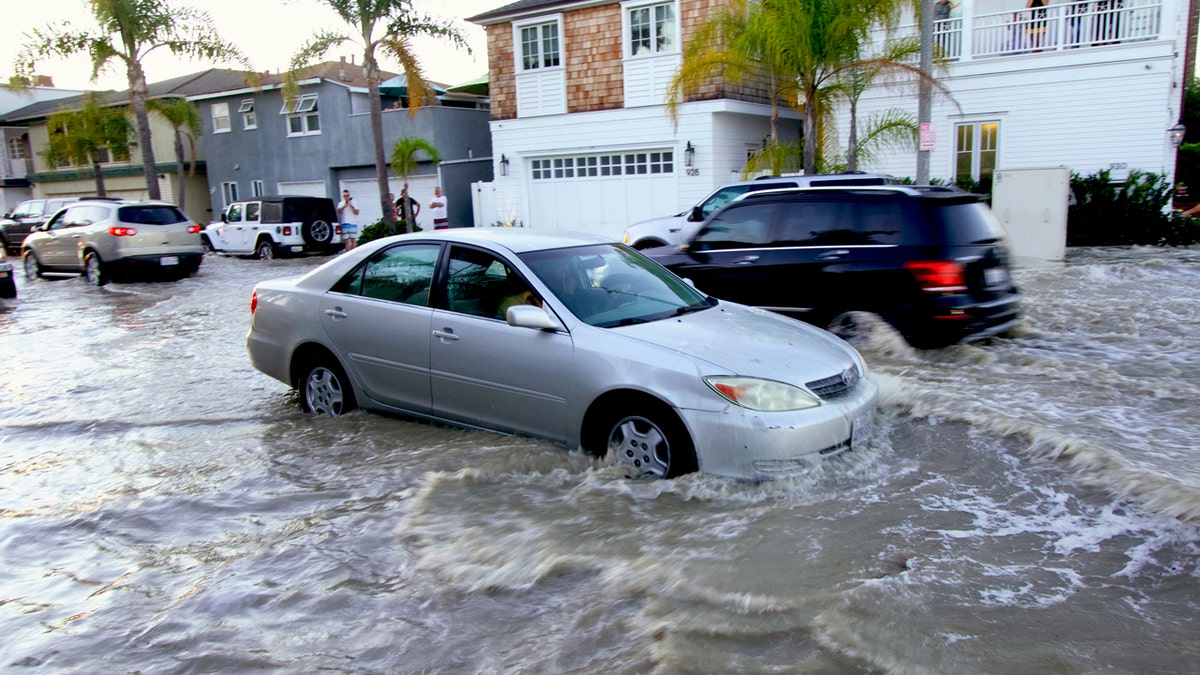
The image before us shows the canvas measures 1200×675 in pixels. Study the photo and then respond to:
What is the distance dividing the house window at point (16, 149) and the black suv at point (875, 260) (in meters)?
50.3

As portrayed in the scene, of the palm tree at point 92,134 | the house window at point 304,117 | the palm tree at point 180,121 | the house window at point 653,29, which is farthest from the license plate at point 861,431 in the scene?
the palm tree at point 92,134

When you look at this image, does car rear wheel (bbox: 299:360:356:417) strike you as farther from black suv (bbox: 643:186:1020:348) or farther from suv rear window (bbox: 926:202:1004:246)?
suv rear window (bbox: 926:202:1004:246)

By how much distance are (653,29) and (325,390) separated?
17.7 metres

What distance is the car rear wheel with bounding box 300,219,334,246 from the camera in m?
24.4

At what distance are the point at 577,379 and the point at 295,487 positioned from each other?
191 cm

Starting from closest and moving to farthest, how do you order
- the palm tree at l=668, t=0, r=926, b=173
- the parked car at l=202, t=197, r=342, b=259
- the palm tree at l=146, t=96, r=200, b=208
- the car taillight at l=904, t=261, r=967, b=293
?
the car taillight at l=904, t=261, r=967, b=293 < the palm tree at l=668, t=0, r=926, b=173 < the parked car at l=202, t=197, r=342, b=259 < the palm tree at l=146, t=96, r=200, b=208

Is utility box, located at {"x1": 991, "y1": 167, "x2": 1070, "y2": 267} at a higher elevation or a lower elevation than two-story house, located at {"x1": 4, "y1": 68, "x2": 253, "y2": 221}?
lower

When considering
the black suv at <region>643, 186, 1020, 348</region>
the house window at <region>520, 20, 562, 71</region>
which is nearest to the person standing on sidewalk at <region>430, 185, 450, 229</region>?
the house window at <region>520, 20, 562, 71</region>

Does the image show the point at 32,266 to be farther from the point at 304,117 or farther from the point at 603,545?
the point at 603,545

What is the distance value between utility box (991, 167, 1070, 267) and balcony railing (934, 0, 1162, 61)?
428cm

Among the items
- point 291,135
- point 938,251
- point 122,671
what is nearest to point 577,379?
point 122,671

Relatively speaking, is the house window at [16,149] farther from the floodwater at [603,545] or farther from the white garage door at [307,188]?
the floodwater at [603,545]

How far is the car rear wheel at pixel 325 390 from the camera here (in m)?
6.54

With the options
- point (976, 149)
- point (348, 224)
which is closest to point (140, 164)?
point (348, 224)
